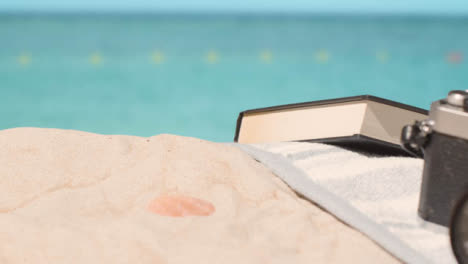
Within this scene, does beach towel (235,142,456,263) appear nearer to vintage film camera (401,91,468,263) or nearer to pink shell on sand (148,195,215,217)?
vintage film camera (401,91,468,263)

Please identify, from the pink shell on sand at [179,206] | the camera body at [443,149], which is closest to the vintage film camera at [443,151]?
the camera body at [443,149]

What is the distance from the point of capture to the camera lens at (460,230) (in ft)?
1.87

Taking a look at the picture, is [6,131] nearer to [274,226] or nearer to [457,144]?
[274,226]

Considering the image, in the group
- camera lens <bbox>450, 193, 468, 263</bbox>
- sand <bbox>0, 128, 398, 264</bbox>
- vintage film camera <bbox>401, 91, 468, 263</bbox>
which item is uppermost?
vintage film camera <bbox>401, 91, 468, 263</bbox>

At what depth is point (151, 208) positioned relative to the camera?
647 millimetres

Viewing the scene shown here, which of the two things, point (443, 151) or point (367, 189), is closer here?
point (443, 151)

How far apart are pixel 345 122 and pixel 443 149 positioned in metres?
0.24

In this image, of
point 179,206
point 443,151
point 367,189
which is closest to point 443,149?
point 443,151

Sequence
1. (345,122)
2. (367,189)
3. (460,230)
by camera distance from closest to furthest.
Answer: (460,230) < (367,189) < (345,122)

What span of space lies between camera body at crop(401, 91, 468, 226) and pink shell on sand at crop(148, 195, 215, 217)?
0.77 ft

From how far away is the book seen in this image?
2.69 feet

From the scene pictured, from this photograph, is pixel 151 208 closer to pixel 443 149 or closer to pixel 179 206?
pixel 179 206

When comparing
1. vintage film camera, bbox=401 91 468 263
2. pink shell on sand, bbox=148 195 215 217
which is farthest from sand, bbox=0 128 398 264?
vintage film camera, bbox=401 91 468 263

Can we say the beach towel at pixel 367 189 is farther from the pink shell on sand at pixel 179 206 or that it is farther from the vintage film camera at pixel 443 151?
the pink shell on sand at pixel 179 206
